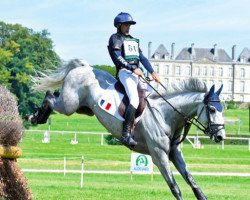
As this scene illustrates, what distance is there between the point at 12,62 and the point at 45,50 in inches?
189

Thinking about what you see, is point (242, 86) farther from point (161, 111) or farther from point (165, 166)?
point (165, 166)

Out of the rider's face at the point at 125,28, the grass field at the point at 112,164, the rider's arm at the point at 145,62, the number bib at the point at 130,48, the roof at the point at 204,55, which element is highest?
the roof at the point at 204,55

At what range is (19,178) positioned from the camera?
9.34 m

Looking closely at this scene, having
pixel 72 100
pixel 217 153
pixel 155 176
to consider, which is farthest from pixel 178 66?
pixel 72 100

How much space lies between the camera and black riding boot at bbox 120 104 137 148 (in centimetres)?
1073

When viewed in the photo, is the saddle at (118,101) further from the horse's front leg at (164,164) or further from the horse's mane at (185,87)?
the horse's front leg at (164,164)

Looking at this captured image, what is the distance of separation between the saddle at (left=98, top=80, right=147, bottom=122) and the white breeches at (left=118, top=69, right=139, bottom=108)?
123mm

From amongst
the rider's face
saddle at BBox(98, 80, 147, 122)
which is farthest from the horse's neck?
the rider's face

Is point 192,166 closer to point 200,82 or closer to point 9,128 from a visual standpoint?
point 200,82

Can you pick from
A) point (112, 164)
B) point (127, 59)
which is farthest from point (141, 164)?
point (127, 59)

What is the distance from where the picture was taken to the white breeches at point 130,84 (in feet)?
35.6

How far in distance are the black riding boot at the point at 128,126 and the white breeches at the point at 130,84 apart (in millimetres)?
92

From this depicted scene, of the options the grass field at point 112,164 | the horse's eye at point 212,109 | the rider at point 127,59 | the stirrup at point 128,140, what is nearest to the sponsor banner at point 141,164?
the grass field at point 112,164

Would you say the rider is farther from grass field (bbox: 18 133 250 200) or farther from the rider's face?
grass field (bbox: 18 133 250 200)
